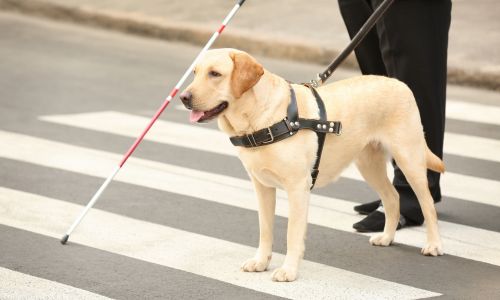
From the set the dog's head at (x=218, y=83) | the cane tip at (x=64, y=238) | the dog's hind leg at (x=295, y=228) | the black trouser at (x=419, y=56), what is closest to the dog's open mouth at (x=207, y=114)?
the dog's head at (x=218, y=83)

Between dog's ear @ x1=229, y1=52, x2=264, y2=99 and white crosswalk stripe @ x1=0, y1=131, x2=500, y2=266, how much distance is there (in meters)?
1.55

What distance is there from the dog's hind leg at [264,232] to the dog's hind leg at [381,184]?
76 centimetres

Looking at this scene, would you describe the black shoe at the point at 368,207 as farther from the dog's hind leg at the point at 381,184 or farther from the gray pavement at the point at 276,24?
the gray pavement at the point at 276,24

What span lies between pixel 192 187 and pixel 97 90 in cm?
372

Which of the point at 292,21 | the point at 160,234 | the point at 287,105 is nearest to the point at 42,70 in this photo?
the point at 292,21

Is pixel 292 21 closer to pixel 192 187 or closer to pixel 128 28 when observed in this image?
pixel 128 28

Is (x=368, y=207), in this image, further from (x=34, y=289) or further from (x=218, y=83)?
(x=34, y=289)

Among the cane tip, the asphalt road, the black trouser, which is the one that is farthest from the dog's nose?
the black trouser

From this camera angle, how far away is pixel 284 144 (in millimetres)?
5562

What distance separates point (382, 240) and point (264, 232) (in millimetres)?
847

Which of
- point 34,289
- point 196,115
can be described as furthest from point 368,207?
point 34,289

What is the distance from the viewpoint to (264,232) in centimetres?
580

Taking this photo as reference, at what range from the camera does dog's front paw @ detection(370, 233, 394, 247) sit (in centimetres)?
636

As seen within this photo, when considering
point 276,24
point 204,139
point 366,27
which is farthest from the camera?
point 276,24
